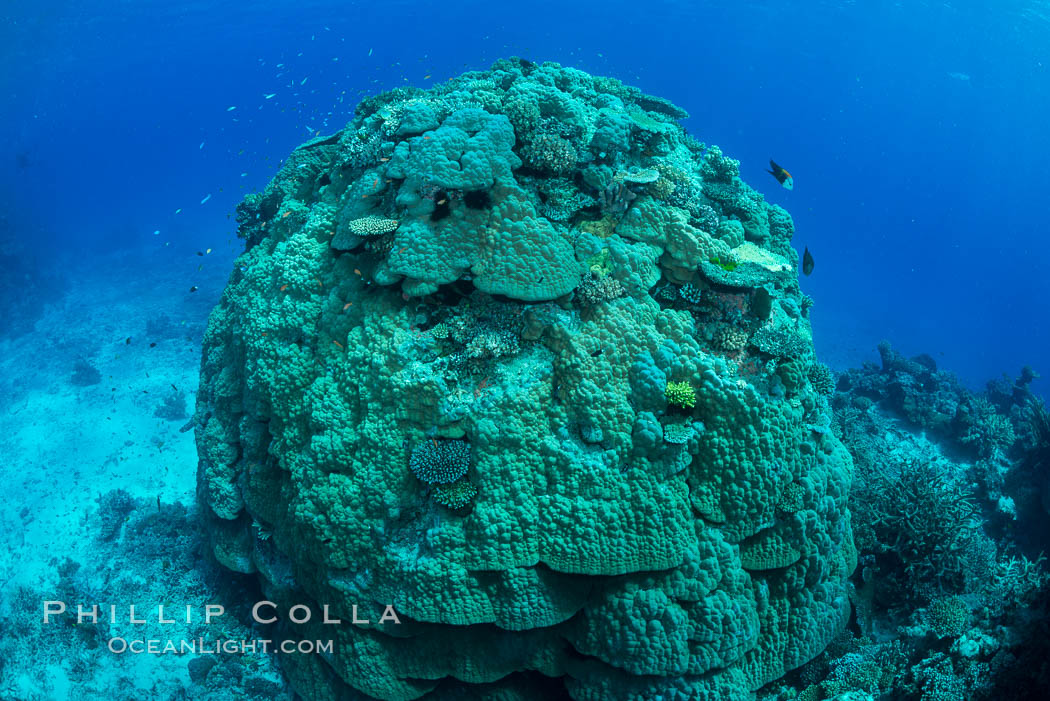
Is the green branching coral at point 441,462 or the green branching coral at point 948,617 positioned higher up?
the green branching coral at point 441,462

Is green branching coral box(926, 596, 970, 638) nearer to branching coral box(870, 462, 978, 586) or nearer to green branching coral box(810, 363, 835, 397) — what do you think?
branching coral box(870, 462, 978, 586)

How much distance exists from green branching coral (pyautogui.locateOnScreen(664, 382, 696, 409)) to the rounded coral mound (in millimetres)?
41

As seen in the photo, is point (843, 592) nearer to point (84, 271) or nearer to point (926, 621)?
point (926, 621)

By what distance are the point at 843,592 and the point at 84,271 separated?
47.7 m

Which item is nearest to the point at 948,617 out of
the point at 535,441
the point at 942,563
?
the point at 942,563

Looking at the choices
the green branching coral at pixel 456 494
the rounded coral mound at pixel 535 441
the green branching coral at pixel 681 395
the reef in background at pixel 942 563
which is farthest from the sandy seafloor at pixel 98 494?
the reef in background at pixel 942 563

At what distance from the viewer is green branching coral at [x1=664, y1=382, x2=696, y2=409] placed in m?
6.27

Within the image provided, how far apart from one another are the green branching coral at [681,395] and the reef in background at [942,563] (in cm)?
387

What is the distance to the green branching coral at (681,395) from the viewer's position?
6.27 meters

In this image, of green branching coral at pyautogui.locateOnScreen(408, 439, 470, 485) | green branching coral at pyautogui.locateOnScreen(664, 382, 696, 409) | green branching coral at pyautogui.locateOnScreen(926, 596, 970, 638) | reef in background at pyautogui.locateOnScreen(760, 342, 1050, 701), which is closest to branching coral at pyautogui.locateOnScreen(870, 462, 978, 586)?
reef in background at pyautogui.locateOnScreen(760, 342, 1050, 701)

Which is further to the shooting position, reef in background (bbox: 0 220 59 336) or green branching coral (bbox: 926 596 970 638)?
reef in background (bbox: 0 220 59 336)

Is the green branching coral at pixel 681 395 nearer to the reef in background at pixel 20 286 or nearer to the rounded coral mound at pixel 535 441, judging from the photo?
the rounded coral mound at pixel 535 441

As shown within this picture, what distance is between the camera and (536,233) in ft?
21.9

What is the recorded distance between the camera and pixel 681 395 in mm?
6270
